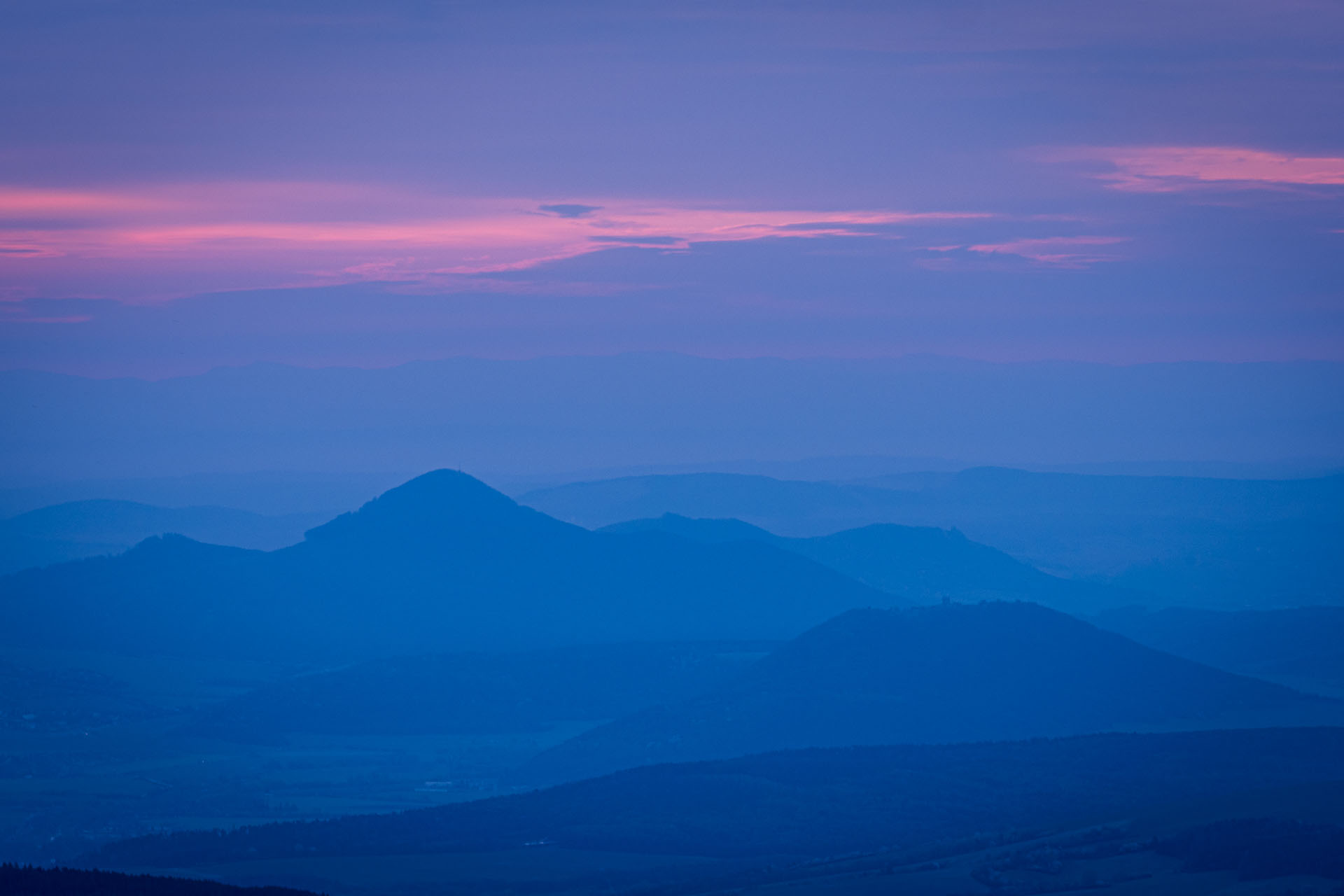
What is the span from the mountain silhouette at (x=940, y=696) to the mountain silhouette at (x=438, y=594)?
43504 millimetres

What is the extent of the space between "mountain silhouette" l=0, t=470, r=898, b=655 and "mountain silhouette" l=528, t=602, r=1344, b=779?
1713 inches

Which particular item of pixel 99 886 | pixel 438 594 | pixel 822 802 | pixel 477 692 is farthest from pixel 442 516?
pixel 99 886

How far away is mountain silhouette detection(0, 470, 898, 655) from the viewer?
597ft

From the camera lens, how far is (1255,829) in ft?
243

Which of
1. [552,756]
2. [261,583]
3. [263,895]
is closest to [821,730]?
[552,756]

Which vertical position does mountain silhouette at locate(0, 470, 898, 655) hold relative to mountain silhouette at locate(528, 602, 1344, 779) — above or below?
above

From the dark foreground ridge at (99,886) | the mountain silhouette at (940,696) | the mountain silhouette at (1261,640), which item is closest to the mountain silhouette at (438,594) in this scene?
the mountain silhouette at (1261,640)

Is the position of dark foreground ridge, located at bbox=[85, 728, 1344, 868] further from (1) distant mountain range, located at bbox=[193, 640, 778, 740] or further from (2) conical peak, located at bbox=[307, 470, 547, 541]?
(2) conical peak, located at bbox=[307, 470, 547, 541]

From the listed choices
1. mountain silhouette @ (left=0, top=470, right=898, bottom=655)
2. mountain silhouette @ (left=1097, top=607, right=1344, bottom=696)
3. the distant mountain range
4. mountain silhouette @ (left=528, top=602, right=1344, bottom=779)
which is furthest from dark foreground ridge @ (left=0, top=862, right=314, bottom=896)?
mountain silhouette @ (left=0, top=470, right=898, bottom=655)

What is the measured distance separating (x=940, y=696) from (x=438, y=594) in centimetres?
7748

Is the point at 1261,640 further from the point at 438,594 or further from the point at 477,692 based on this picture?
the point at 438,594

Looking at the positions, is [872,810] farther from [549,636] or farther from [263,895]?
[549,636]

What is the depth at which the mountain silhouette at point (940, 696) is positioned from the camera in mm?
123312

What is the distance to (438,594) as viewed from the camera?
627ft
